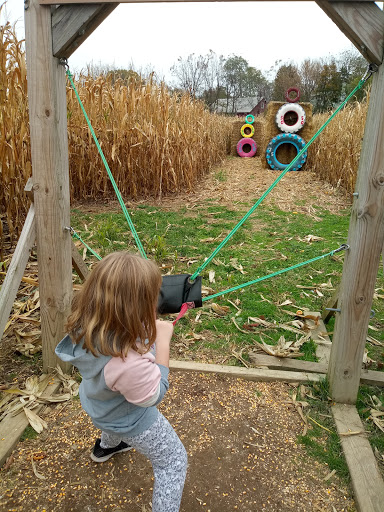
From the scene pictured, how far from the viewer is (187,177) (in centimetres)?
886

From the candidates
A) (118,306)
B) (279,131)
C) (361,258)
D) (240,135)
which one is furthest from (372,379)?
(240,135)

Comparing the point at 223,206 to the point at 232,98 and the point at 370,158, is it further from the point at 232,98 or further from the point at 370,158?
the point at 232,98

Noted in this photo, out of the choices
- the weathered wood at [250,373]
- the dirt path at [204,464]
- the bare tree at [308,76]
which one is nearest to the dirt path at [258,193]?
the weathered wood at [250,373]

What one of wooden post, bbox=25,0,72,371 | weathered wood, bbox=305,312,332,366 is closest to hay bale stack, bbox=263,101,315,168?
weathered wood, bbox=305,312,332,366

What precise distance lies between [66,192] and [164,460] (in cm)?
181

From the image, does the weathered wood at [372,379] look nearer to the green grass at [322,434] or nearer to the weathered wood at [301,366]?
the weathered wood at [301,366]

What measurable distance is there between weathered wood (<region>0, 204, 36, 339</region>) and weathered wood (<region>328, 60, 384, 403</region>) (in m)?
2.09

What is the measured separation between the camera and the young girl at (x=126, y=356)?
1374 mm

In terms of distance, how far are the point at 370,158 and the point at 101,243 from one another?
3762 mm

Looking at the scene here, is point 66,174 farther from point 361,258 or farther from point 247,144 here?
point 247,144

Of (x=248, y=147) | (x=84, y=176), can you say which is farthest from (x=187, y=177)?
(x=248, y=147)

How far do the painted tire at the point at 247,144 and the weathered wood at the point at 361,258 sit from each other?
18.0 meters

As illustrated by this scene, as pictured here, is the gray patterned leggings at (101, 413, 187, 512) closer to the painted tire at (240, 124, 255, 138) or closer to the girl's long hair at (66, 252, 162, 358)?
the girl's long hair at (66, 252, 162, 358)

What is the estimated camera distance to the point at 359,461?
2137 millimetres
